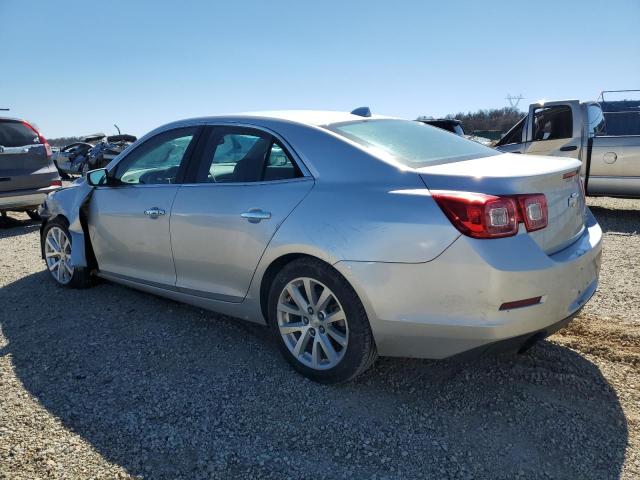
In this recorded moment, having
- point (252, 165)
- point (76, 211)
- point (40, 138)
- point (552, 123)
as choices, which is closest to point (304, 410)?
point (252, 165)

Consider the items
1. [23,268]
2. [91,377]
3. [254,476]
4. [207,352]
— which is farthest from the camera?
[23,268]

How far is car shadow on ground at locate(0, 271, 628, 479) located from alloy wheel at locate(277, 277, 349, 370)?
0.18m

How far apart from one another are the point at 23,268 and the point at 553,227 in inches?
220

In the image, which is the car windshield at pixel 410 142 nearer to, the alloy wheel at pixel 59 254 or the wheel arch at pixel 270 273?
the wheel arch at pixel 270 273

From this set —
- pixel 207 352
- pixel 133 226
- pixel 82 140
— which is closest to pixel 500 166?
pixel 207 352

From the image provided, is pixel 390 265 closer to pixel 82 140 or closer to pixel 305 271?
pixel 305 271

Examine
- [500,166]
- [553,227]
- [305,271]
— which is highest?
[500,166]

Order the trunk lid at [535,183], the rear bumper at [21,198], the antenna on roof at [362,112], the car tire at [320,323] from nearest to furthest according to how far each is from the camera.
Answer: the trunk lid at [535,183] < the car tire at [320,323] < the antenna on roof at [362,112] < the rear bumper at [21,198]

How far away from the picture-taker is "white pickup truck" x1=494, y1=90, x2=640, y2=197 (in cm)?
778

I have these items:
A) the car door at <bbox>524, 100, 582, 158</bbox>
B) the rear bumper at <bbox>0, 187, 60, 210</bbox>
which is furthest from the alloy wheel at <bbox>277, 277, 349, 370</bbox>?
the rear bumper at <bbox>0, 187, 60, 210</bbox>

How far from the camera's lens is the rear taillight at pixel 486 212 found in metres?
2.33

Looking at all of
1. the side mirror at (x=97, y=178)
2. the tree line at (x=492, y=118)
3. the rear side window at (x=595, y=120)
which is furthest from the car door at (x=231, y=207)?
the tree line at (x=492, y=118)

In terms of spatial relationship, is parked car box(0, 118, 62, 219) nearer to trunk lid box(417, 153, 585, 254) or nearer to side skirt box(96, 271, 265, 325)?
side skirt box(96, 271, 265, 325)

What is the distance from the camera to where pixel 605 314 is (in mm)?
3855
